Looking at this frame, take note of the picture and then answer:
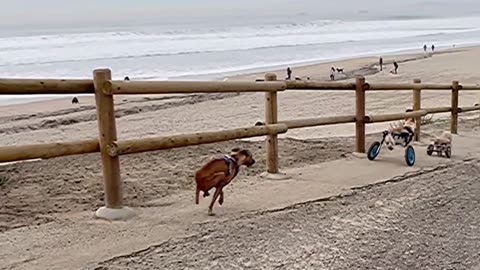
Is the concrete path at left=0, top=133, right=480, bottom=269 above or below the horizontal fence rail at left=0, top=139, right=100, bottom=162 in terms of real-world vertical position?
below

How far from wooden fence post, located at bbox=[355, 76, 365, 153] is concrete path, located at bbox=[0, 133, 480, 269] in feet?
1.40

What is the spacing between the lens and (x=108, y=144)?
13.9 ft

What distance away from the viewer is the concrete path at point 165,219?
144 inches

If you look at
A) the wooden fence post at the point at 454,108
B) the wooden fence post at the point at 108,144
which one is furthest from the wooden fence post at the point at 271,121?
the wooden fence post at the point at 454,108

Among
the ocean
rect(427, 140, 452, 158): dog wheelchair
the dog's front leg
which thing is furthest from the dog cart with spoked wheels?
the ocean

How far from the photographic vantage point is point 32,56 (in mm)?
30266

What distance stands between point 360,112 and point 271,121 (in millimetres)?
1354

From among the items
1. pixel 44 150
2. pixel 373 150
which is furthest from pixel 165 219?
pixel 373 150

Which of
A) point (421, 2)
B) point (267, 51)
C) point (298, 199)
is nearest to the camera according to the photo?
point (298, 199)

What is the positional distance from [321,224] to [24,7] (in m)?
101

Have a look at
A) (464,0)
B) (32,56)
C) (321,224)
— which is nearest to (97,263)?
(321,224)

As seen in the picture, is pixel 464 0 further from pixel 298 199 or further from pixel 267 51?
pixel 298 199

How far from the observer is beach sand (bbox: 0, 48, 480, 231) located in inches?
197

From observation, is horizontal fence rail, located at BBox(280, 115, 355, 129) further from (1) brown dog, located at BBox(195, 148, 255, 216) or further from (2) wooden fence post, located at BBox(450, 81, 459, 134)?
(2) wooden fence post, located at BBox(450, 81, 459, 134)
